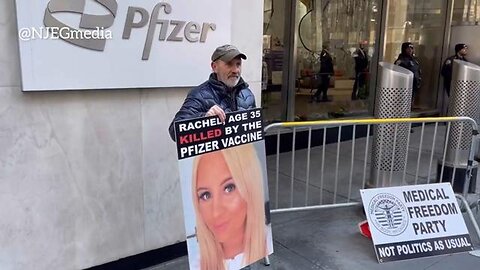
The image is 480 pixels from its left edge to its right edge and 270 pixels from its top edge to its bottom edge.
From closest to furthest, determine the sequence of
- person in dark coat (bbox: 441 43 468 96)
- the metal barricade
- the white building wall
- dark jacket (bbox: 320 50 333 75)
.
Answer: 1. the white building wall
2. the metal barricade
3. dark jacket (bbox: 320 50 333 75)
4. person in dark coat (bbox: 441 43 468 96)

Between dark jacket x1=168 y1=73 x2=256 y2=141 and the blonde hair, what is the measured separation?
268mm

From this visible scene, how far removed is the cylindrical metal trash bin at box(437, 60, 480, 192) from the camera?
4723 millimetres

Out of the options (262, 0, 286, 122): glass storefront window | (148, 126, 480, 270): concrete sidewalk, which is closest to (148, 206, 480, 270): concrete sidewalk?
(148, 126, 480, 270): concrete sidewalk

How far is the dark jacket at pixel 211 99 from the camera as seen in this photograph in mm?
2572

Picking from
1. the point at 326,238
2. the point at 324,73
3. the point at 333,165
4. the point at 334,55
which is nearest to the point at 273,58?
the point at 324,73

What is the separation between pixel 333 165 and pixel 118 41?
4275 mm

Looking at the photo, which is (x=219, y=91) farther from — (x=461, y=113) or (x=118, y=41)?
(x=461, y=113)

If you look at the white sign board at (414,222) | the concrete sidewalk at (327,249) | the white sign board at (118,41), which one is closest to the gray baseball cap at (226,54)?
the white sign board at (118,41)

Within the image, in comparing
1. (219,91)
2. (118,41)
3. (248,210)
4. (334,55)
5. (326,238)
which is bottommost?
(326,238)

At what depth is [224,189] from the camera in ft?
8.57

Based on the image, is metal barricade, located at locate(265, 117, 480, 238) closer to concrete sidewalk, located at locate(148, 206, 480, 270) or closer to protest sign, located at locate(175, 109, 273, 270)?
concrete sidewalk, located at locate(148, 206, 480, 270)

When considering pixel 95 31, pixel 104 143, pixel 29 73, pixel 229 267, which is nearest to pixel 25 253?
pixel 104 143

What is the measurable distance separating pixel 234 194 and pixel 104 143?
3.49ft

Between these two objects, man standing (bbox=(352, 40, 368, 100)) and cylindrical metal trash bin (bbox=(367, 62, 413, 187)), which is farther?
man standing (bbox=(352, 40, 368, 100))
